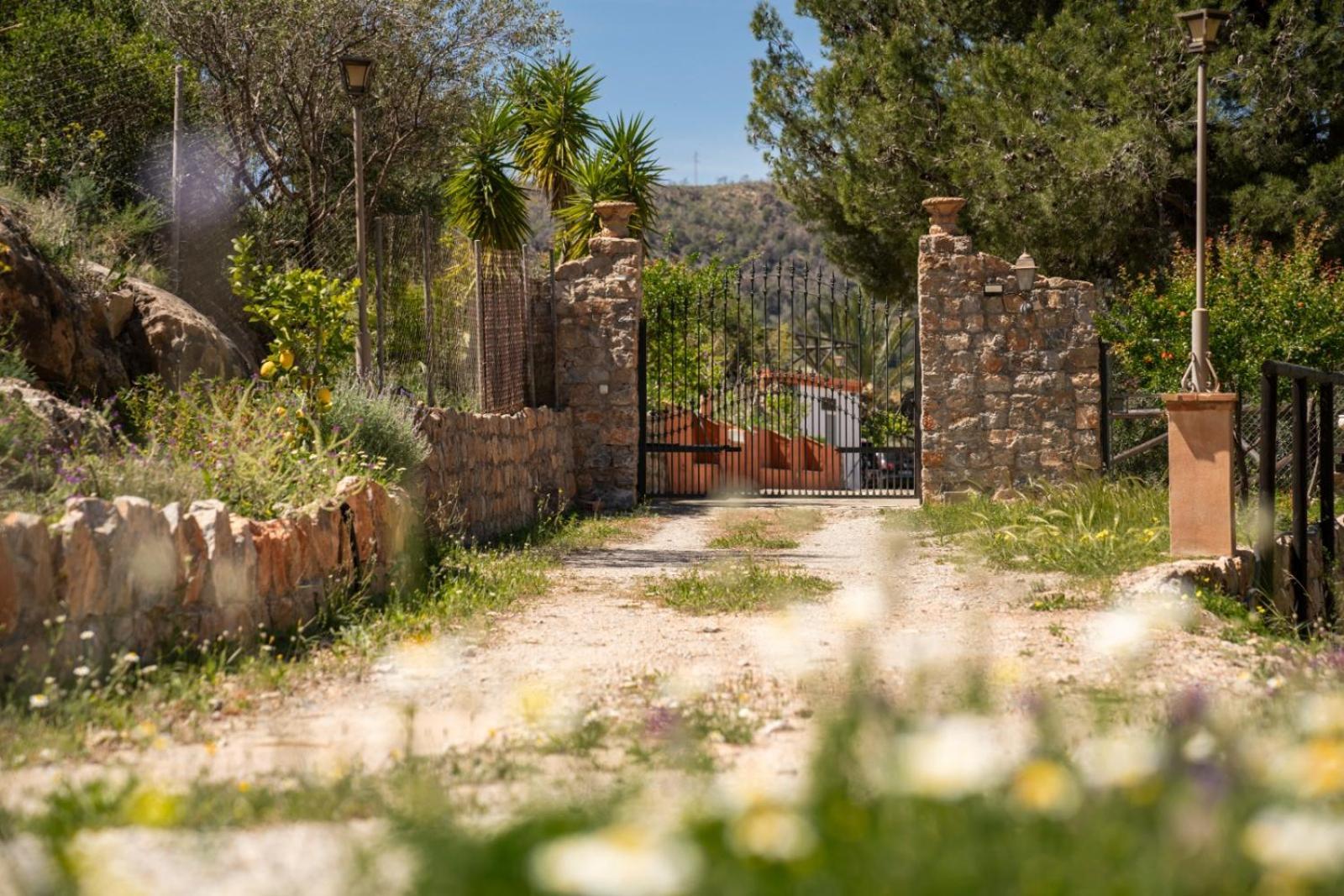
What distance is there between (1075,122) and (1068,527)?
8.30 meters

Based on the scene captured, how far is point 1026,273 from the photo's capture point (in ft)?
40.5

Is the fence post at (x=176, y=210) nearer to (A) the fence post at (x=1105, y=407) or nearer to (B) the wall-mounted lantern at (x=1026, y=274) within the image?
(B) the wall-mounted lantern at (x=1026, y=274)

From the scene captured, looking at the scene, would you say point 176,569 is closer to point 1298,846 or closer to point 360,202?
point 1298,846

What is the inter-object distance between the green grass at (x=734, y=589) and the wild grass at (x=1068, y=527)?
5.32 feet

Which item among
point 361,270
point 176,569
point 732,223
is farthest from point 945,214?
point 732,223

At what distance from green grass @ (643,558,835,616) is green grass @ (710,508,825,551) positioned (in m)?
1.17

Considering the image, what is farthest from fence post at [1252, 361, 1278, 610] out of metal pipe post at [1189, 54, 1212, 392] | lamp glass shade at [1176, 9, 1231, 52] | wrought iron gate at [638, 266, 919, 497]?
wrought iron gate at [638, 266, 919, 497]

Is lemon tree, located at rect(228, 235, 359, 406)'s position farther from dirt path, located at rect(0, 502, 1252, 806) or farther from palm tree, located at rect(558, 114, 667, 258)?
palm tree, located at rect(558, 114, 667, 258)

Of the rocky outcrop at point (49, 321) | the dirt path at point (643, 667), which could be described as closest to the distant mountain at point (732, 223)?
the rocky outcrop at point (49, 321)

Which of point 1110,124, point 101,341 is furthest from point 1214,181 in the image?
point 101,341

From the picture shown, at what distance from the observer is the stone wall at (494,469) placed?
873 cm

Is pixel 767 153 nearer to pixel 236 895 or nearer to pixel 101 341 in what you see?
pixel 101 341

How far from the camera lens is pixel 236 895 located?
88.4 inches

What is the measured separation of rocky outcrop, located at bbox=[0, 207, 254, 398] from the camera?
8375 mm
